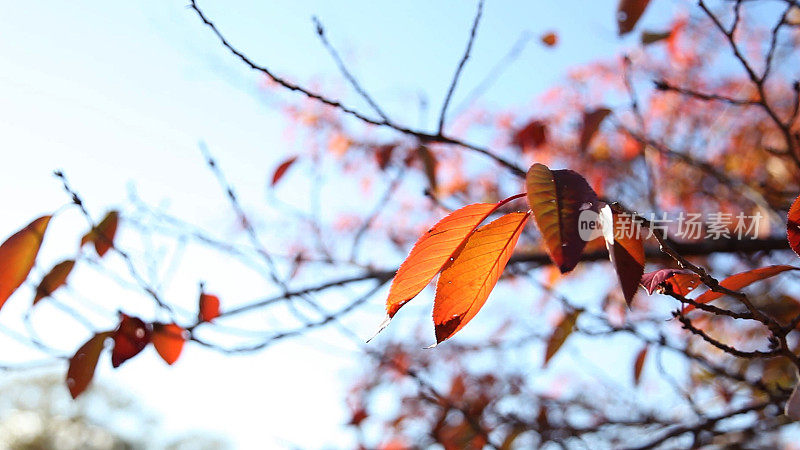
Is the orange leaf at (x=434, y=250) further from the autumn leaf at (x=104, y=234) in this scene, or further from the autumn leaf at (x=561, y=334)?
the autumn leaf at (x=104, y=234)

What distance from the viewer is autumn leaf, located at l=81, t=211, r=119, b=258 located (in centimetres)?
146

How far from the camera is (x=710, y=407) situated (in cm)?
290

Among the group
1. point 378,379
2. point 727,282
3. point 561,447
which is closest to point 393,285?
point 727,282

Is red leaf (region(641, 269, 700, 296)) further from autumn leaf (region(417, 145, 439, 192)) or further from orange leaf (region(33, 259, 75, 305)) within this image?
autumn leaf (region(417, 145, 439, 192))

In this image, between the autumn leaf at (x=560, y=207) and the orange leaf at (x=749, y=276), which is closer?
the autumn leaf at (x=560, y=207)

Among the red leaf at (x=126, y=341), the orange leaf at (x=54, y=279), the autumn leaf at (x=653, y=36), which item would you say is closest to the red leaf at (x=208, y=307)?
the red leaf at (x=126, y=341)

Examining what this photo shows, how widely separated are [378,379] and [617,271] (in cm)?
404

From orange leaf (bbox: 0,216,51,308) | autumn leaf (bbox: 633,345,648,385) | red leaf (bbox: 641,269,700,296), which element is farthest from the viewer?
autumn leaf (bbox: 633,345,648,385)

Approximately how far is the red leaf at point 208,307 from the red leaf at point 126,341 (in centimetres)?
15

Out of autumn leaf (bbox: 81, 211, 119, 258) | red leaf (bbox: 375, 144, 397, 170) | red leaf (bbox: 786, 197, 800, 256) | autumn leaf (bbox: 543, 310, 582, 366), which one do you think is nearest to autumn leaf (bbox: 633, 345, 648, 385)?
autumn leaf (bbox: 543, 310, 582, 366)

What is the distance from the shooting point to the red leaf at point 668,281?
0.78 meters

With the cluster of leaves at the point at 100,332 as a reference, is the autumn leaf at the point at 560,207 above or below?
below

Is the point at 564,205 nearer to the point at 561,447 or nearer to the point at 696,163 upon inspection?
the point at 561,447

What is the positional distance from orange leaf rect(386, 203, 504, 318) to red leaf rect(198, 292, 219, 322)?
0.82m
